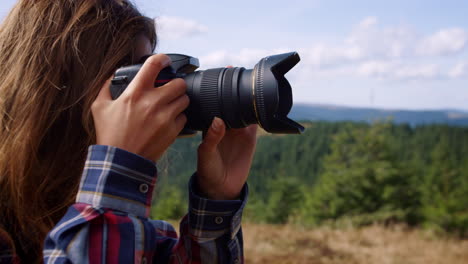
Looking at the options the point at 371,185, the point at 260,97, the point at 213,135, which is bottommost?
the point at 371,185

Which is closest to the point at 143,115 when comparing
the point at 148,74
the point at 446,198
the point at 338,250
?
the point at 148,74

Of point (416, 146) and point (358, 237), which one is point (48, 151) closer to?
point (358, 237)

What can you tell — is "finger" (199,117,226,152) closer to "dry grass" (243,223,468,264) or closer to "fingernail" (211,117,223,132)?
"fingernail" (211,117,223,132)

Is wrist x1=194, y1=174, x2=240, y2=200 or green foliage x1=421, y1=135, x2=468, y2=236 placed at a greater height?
wrist x1=194, y1=174, x2=240, y2=200

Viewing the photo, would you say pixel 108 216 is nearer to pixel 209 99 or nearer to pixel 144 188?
pixel 144 188

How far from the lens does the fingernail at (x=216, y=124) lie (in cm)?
92

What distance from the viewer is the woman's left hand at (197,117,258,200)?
962mm

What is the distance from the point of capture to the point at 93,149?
74 cm

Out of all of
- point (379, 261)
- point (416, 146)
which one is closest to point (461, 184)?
point (379, 261)

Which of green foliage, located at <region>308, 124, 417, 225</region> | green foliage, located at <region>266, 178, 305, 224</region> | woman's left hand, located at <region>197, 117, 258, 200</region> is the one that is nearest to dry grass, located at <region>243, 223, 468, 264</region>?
woman's left hand, located at <region>197, 117, 258, 200</region>

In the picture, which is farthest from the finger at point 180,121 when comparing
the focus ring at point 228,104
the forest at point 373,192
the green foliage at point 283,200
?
the green foliage at point 283,200

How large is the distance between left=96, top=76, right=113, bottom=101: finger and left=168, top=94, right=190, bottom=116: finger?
0.13 m

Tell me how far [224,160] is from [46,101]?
1.59ft

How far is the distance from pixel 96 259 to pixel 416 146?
47.2 meters
